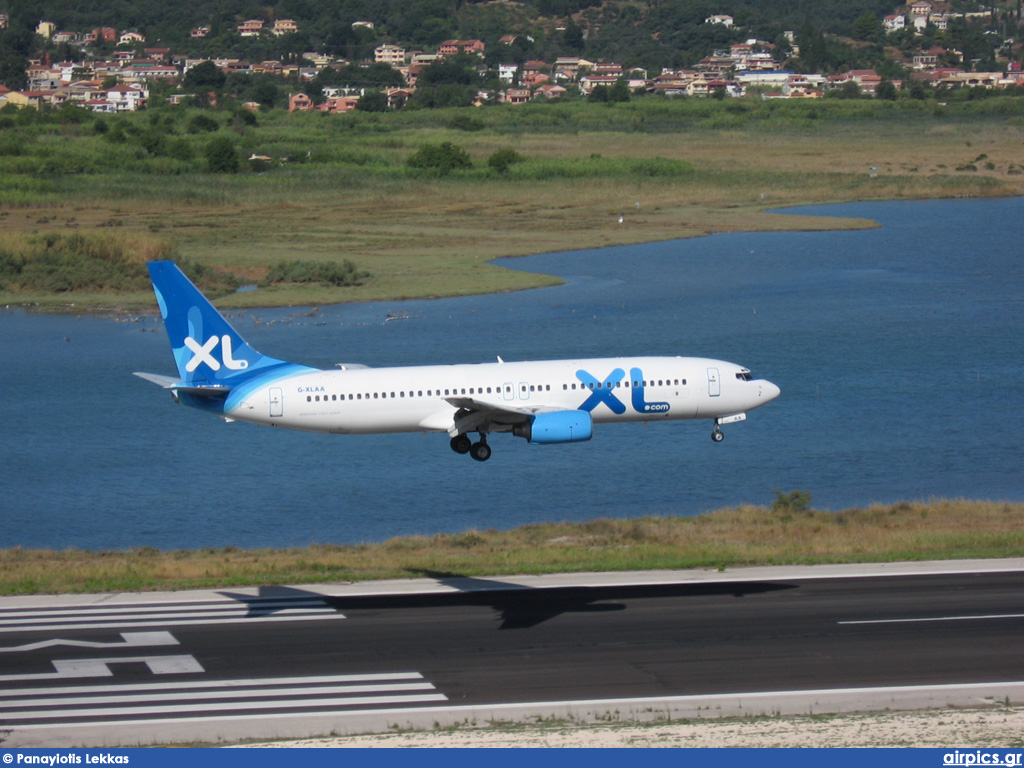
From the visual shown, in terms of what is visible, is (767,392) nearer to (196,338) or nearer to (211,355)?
(211,355)

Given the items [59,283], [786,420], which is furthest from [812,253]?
[59,283]

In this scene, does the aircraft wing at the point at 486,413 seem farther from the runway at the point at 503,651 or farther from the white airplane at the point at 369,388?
the runway at the point at 503,651

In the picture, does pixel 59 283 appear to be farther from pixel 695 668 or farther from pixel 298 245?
pixel 695 668

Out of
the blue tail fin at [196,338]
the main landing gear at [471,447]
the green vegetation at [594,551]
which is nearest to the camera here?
the green vegetation at [594,551]

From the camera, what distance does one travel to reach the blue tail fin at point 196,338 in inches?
2485

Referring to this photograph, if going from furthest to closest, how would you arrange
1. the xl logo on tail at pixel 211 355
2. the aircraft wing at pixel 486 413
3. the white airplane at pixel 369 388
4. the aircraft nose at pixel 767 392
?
the aircraft nose at pixel 767 392
the xl logo on tail at pixel 211 355
the white airplane at pixel 369 388
the aircraft wing at pixel 486 413

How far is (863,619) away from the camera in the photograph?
4612 centimetres

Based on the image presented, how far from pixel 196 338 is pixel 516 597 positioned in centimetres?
2179

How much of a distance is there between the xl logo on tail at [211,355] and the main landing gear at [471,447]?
10.5m

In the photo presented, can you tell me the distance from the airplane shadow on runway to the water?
21123 millimetres

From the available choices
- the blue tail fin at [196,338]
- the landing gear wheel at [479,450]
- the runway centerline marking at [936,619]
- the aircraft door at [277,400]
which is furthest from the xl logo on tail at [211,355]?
the runway centerline marking at [936,619]

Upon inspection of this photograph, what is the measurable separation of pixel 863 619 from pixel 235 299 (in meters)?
89.2

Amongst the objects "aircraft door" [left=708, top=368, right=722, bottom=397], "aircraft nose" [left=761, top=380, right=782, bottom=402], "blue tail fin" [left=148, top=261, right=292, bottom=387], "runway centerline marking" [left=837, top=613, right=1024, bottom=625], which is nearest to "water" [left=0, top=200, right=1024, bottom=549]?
"aircraft nose" [left=761, top=380, right=782, bottom=402]

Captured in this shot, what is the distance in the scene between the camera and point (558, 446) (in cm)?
9238
